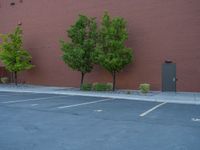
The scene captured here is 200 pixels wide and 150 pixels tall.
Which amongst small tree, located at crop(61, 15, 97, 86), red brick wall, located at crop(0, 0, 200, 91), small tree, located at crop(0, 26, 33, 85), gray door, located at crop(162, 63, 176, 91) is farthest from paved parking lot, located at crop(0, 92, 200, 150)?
small tree, located at crop(0, 26, 33, 85)

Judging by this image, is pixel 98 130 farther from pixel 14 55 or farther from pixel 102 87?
pixel 14 55

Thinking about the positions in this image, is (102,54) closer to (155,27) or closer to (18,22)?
(155,27)

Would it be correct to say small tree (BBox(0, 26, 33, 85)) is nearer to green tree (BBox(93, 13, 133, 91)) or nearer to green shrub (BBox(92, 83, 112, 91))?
green shrub (BBox(92, 83, 112, 91))

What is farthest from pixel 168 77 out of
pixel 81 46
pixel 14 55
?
pixel 14 55

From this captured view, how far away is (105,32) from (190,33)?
253 inches

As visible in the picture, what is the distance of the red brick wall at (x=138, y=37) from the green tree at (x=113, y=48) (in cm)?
175

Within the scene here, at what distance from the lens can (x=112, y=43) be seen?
1891cm

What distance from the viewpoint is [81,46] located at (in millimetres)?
20641

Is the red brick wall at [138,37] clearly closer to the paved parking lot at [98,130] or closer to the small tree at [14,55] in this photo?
the small tree at [14,55]

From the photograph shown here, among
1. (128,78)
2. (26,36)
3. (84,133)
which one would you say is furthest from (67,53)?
(84,133)

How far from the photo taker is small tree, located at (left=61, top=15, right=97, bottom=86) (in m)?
20.3

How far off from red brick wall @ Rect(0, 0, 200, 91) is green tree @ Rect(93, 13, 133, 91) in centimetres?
175

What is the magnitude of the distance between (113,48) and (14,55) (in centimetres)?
1106

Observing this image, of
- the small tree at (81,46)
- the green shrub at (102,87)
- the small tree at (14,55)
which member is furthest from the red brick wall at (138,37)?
the small tree at (81,46)
